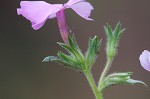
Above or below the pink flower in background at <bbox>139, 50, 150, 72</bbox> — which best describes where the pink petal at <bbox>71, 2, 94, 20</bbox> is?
above

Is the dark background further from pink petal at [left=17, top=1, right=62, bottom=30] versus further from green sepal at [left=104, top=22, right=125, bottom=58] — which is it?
pink petal at [left=17, top=1, right=62, bottom=30]

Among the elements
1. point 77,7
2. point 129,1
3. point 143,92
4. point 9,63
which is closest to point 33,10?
point 77,7

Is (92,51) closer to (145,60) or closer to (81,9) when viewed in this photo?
(81,9)

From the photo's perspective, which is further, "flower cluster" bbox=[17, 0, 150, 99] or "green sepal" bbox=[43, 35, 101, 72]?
"green sepal" bbox=[43, 35, 101, 72]

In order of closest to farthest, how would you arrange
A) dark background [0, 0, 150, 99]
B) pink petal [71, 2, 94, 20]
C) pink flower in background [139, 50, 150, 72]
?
pink flower in background [139, 50, 150, 72]
pink petal [71, 2, 94, 20]
dark background [0, 0, 150, 99]

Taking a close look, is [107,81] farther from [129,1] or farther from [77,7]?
[129,1]

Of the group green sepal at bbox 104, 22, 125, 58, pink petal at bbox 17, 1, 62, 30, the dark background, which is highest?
pink petal at bbox 17, 1, 62, 30

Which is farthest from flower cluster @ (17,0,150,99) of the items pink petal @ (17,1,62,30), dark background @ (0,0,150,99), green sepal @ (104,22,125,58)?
dark background @ (0,0,150,99)

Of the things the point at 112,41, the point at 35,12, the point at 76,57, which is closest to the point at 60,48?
the point at 112,41

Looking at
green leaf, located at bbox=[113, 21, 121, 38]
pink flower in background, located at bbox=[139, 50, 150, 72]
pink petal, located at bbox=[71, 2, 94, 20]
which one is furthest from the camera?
green leaf, located at bbox=[113, 21, 121, 38]
